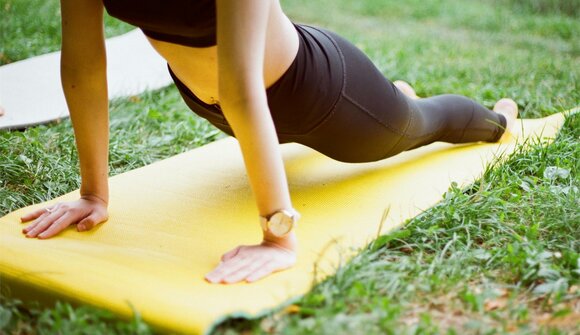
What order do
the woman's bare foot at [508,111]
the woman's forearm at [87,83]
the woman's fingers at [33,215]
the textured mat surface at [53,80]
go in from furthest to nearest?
the textured mat surface at [53,80] → the woman's bare foot at [508,111] → the woman's fingers at [33,215] → the woman's forearm at [87,83]

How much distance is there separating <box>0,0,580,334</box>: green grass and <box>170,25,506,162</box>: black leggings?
319 millimetres

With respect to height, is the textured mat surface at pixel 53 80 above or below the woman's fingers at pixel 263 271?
below

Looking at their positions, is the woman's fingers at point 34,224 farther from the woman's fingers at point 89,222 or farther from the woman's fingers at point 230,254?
the woman's fingers at point 230,254

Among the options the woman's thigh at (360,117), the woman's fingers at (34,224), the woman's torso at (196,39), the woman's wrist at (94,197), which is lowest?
the woman's fingers at (34,224)

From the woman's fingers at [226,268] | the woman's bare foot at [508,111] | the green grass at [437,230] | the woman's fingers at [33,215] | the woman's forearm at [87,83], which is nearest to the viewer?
the green grass at [437,230]

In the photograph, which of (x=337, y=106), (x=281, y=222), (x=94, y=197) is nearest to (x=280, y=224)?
(x=281, y=222)

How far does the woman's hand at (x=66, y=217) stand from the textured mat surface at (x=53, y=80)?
127cm

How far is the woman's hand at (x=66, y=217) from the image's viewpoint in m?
1.92

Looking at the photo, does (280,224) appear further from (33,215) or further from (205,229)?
(33,215)

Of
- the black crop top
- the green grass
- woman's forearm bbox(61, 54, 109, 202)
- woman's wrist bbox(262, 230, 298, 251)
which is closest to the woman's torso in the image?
the black crop top

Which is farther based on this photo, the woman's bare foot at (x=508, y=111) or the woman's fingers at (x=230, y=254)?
the woman's bare foot at (x=508, y=111)

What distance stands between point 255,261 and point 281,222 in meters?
0.12

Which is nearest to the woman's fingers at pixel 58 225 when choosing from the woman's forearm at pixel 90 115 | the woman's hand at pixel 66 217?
the woman's hand at pixel 66 217

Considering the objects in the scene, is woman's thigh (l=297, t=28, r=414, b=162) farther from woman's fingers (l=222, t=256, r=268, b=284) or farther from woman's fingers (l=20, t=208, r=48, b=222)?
woman's fingers (l=20, t=208, r=48, b=222)
